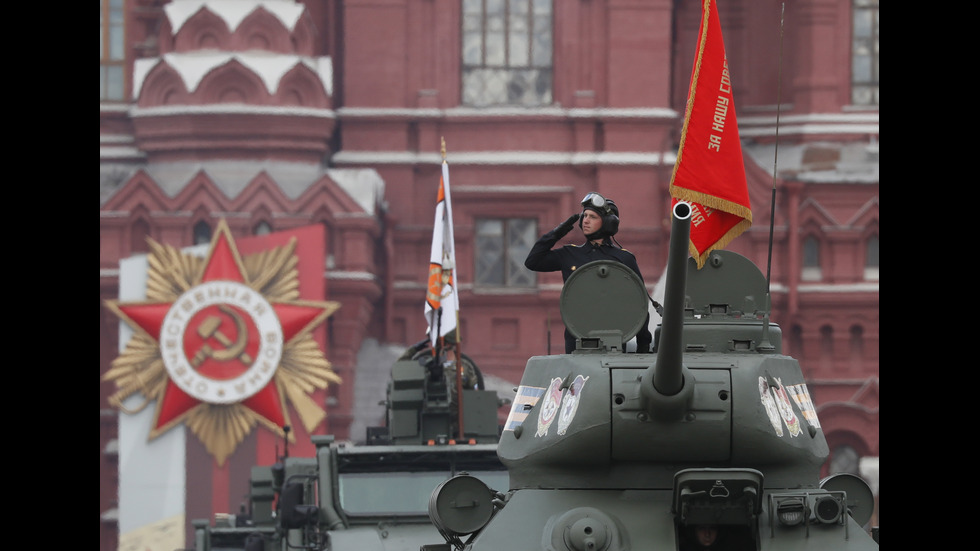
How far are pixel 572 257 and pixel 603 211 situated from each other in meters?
0.29

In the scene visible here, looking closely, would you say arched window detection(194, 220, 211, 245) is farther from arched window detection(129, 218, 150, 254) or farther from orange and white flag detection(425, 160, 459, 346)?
orange and white flag detection(425, 160, 459, 346)

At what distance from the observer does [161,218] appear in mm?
22203

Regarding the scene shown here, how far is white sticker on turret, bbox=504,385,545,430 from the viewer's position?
7.60 meters

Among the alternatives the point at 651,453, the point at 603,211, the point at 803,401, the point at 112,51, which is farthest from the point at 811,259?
the point at 651,453

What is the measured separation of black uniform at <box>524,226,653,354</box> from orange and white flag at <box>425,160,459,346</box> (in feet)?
19.0

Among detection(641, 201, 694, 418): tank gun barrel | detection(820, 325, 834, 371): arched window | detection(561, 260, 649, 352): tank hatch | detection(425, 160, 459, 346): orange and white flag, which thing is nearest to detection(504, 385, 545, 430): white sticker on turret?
detection(561, 260, 649, 352): tank hatch

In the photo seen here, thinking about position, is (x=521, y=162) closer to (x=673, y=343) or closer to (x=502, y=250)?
(x=502, y=250)

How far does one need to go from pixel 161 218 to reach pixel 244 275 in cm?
134

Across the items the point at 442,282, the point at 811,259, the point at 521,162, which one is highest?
the point at 521,162

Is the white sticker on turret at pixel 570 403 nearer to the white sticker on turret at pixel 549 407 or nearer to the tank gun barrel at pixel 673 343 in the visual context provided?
the white sticker on turret at pixel 549 407

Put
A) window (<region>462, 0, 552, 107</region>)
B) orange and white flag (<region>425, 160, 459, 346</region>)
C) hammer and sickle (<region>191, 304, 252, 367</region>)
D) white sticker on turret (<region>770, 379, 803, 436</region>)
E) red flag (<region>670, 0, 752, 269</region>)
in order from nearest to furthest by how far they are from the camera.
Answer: white sticker on turret (<region>770, 379, 803, 436</region>) < red flag (<region>670, 0, 752, 269</region>) < orange and white flag (<region>425, 160, 459, 346</region>) < hammer and sickle (<region>191, 304, 252, 367</region>) < window (<region>462, 0, 552, 107</region>)

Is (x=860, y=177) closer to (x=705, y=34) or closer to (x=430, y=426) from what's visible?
(x=430, y=426)

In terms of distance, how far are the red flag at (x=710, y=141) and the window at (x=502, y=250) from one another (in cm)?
1565

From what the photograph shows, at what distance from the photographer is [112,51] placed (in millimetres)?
24031
